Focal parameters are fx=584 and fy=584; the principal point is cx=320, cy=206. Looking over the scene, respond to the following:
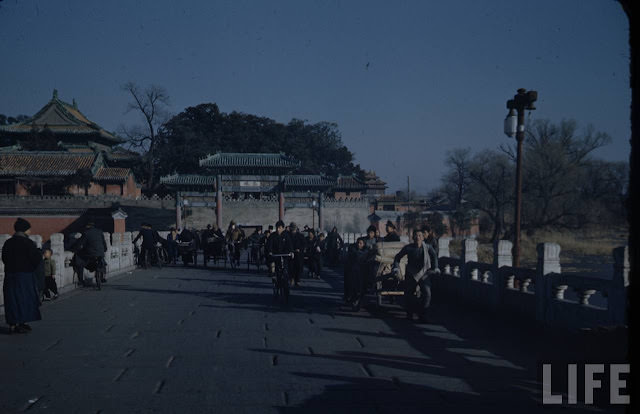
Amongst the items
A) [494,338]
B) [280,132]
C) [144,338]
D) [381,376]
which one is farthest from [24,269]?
[280,132]

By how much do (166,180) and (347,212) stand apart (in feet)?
57.0

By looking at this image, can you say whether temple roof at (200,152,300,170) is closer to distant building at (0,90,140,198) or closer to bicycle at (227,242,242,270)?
distant building at (0,90,140,198)

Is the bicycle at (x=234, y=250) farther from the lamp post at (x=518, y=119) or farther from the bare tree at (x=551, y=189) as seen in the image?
the bare tree at (x=551, y=189)

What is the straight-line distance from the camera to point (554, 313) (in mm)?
8422

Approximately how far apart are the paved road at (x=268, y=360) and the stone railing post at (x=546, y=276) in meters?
0.38

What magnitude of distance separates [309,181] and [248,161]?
5.06 meters

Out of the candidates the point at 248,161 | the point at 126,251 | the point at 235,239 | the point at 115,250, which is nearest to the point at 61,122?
the point at 248,161

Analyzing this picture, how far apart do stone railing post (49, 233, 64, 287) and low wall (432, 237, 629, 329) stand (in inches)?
343

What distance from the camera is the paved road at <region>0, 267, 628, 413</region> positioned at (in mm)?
Result: 4945

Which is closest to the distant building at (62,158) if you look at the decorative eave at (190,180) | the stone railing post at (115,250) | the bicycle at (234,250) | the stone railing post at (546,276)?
the decorative eave at (190,180)

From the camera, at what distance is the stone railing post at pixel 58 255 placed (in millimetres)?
12820

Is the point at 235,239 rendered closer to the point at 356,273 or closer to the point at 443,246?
the point at 443,246

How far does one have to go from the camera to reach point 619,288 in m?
6.68

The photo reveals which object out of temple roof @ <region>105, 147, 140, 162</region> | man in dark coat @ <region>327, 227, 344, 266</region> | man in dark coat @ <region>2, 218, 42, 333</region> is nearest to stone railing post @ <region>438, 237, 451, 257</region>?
man in dark coat @ <region>2, 218, 42, 333</region>
